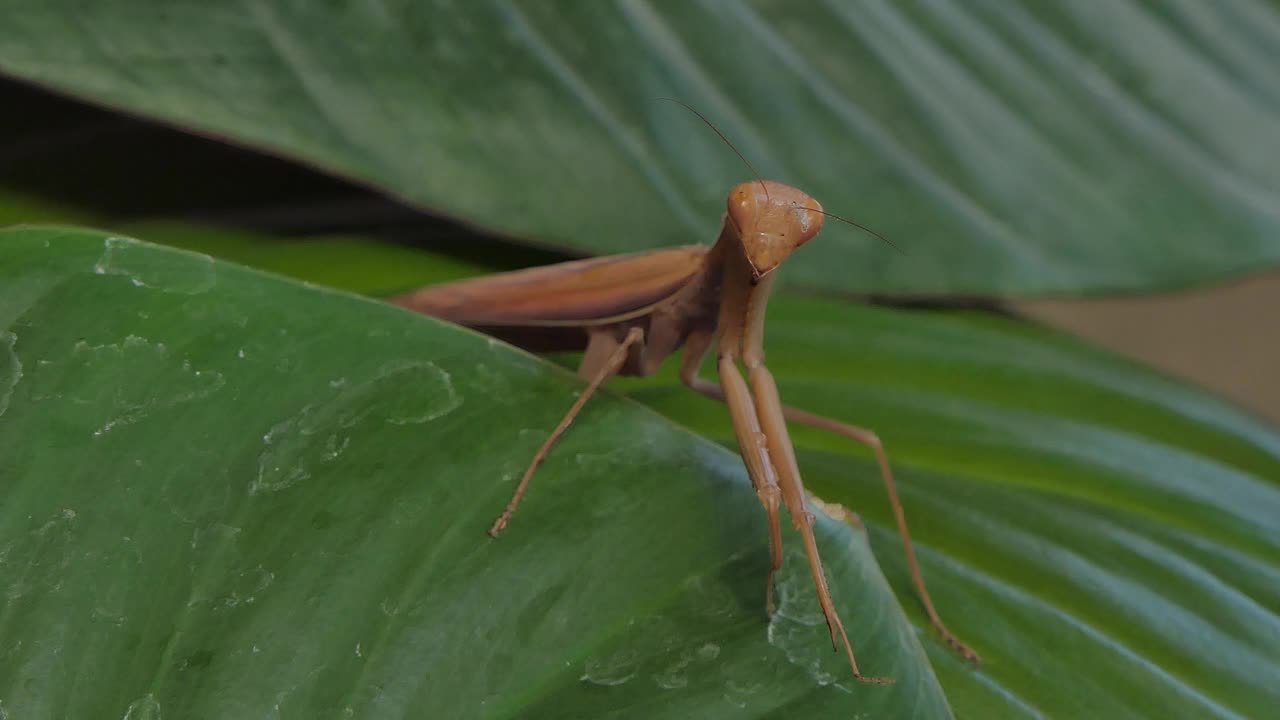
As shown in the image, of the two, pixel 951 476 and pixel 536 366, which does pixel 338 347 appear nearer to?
pixel 536 366

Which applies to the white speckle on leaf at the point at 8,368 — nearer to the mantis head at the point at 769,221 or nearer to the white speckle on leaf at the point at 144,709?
the white speckle on leaf at the point at 144,709

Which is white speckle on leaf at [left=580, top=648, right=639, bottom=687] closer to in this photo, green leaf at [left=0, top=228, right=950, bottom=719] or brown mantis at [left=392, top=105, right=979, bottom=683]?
green leaf at [left=0, top=228, right=950, bottom=719]

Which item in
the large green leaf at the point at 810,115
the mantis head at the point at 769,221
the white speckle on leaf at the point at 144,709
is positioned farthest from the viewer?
the large green leaf at the point at 810,115

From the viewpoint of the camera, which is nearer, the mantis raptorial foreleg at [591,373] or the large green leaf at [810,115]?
the mantis raptorial foreleg at [591,373]

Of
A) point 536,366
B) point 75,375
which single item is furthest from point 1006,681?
point 75,375

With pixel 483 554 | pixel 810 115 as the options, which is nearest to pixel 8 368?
pixel 483 554

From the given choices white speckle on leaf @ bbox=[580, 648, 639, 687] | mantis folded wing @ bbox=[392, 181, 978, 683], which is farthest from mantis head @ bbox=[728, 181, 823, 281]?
white speckle on leaf @ bbox=[580, 648, 639, 687]

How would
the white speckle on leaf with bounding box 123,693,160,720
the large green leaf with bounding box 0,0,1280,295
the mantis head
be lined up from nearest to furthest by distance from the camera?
the white speckle on leaf with bounding box 123,693,160,720 → the mantis head → the large green leaf with bounding box 0,0,1280,295

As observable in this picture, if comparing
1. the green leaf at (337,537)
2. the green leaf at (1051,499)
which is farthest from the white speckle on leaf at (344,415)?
the green leaf at (1051,499)
